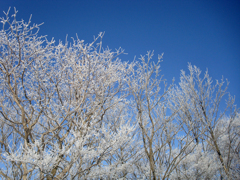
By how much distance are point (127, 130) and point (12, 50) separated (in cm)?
302

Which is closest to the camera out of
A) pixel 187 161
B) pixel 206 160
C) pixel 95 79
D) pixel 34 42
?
pixel 34 42

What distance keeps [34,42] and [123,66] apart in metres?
2.47

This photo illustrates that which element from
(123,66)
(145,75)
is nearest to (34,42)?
(123,66)

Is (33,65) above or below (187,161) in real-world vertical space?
above

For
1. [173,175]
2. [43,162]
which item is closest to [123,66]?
[43,162]

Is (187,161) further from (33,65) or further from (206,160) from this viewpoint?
(33,65)

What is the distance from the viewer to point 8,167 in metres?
4.22

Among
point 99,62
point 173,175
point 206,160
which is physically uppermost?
point 99,62

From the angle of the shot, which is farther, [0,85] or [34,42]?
[0,85]

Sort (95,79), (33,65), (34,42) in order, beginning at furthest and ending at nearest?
(95,79) < (33,65) < (34,42)

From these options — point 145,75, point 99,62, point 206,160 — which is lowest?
point 206,160

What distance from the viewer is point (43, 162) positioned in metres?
2.14

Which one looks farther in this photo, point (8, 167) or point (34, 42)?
point (8, 167)

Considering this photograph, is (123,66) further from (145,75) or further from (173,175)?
(173,175)
